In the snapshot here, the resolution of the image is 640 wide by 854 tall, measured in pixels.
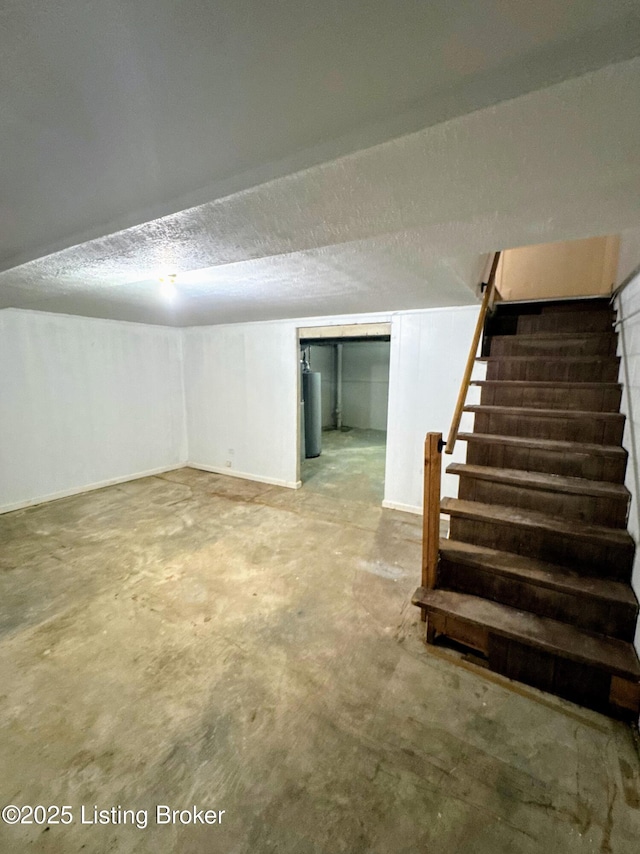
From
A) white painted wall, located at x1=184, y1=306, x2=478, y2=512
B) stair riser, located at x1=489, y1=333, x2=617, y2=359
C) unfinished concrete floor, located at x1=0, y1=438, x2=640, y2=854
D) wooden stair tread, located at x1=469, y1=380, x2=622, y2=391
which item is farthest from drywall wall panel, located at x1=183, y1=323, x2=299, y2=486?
wooden stair tread, located at x1=469, y1=380, x2=622, y2=391

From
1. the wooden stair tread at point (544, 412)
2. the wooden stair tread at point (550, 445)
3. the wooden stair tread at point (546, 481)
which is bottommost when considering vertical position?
the wooden stair tread at point (546, 481)

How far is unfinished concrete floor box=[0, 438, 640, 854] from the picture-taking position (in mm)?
1173

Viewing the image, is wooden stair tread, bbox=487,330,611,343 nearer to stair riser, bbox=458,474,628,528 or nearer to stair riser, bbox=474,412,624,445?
stair riser, bbox=474,412,624,445

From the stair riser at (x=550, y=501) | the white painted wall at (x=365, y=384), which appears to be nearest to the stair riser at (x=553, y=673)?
the stair riser at (x=550, y=501)

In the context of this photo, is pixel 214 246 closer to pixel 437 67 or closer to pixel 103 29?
pixel 103 29

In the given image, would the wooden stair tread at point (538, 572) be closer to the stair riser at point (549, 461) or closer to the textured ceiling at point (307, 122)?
the stair riser at point (549, 461)

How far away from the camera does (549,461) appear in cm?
221

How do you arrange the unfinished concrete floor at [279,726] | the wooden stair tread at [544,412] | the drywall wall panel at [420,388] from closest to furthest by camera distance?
1. the unfinished concrete floor at [279,726]
2. the wooden stair tread at [544,412]
3. the drywall wall panel at [420,388]

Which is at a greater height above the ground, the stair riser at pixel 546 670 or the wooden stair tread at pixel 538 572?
the wooden stair tread at pixel 538 572

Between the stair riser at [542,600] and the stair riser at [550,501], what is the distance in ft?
1.52

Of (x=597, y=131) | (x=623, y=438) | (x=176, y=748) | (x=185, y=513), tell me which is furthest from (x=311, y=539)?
(x=597, y=131)

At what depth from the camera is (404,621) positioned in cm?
214

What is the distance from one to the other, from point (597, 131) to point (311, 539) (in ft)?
9.95

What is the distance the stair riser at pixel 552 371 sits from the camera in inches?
97.8
